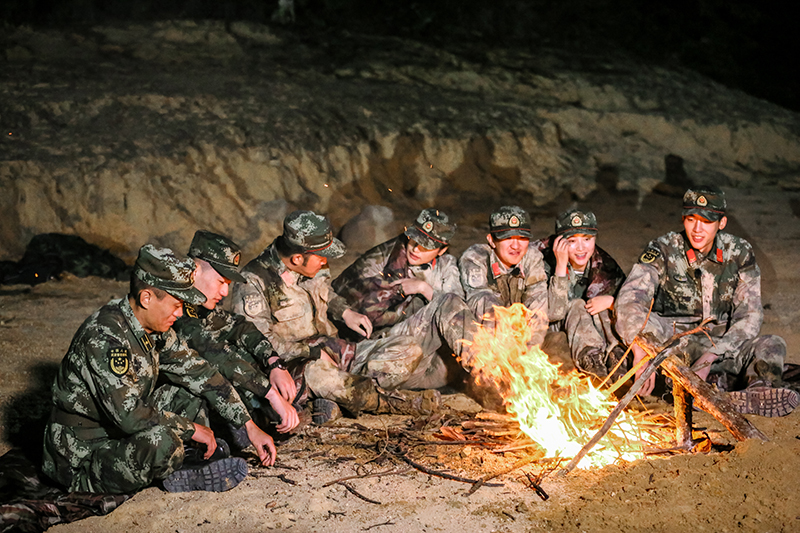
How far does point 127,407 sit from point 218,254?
4.95ft

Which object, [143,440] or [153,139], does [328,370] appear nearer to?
[143,440]

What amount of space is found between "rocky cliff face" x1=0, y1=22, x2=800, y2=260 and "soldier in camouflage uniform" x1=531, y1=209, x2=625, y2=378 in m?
5.66

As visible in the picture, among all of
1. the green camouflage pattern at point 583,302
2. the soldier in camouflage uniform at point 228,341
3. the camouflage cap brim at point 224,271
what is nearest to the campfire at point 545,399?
the green camouflage pattern at point 583,302

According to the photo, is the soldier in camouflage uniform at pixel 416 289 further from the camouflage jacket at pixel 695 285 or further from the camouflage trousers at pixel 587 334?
the camouflage jacket at pixel 695 285

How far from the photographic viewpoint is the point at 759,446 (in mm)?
4941

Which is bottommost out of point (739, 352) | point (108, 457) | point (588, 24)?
point (108, 457)

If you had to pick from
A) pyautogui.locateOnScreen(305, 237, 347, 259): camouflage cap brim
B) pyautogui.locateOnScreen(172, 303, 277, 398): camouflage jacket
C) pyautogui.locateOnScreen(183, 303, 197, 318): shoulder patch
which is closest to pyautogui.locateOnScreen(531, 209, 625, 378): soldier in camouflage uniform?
pyautogui.locateOnScreen(305, 237, 347, 259): camouflage cap brim

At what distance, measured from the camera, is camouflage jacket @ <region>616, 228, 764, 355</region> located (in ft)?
21.7

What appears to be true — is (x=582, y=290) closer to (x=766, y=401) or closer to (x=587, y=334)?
(x=587, y=334)

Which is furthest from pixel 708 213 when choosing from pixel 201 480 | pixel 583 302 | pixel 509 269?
pixel 201 480

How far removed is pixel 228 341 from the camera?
5.86 metres

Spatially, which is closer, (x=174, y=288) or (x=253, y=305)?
(x=174, y=288)

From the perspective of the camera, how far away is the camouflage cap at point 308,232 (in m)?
6.20

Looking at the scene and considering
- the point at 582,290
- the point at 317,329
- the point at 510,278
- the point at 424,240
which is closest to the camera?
the point at 317,329
